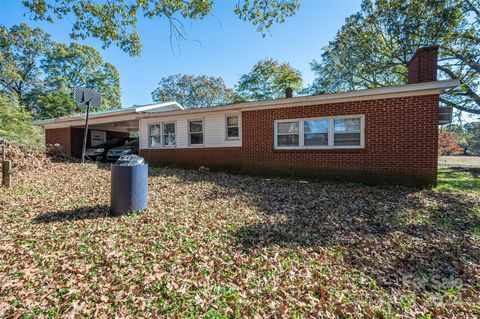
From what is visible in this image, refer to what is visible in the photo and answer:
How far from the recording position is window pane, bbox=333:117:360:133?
8102 mm

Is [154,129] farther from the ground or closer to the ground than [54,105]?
closer to the ground

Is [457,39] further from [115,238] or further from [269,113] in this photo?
[115,238]

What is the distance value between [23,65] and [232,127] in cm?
2810

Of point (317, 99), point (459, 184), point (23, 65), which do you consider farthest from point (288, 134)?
point (23, 65)

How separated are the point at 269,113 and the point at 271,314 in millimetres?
7932

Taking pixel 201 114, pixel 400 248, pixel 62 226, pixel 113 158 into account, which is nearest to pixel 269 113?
pixel 201 114

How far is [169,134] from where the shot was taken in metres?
12.1

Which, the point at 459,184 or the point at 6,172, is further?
the point at 459,184

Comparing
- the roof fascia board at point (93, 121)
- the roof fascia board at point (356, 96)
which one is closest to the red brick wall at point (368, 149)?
the roof fascia board at point (356, 96)

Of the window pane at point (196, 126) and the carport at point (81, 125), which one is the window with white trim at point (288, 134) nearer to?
the window pane at point (196, 126)

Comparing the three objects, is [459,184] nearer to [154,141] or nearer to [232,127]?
[232,127]

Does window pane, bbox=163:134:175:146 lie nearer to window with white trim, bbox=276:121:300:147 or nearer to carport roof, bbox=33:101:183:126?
carport roof, bbox=33:101:183:126

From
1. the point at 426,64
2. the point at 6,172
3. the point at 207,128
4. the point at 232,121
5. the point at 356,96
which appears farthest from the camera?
the point at 207,128

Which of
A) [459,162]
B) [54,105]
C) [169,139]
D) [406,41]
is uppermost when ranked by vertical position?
[406,41]
